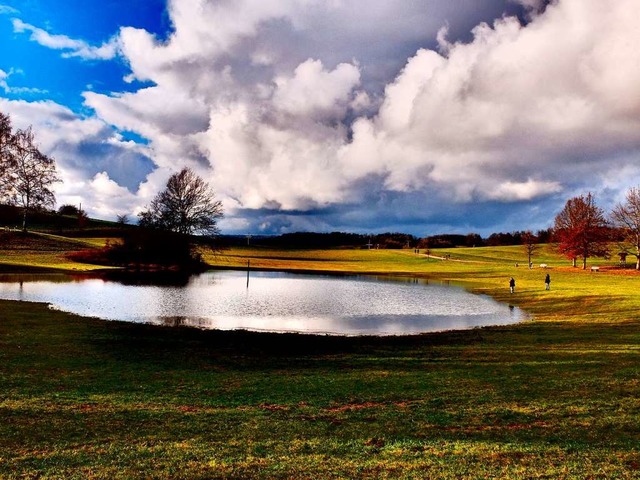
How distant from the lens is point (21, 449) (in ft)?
29.9

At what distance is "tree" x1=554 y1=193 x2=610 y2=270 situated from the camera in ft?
284

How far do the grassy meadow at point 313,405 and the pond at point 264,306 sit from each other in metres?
→ 6.41

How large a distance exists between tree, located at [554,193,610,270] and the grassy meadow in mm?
71267

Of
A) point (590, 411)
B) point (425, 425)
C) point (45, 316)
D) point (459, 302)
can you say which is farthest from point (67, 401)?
point (459, 302)

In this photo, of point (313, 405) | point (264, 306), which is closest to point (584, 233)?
point (264, 306)

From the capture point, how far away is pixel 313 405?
12.4 m

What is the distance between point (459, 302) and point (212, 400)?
38103mm

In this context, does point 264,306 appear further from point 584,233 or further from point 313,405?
point 584,233

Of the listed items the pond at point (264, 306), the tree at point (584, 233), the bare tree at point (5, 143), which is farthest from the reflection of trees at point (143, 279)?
the tree at point (584, 233)

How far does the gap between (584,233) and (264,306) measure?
7353cm

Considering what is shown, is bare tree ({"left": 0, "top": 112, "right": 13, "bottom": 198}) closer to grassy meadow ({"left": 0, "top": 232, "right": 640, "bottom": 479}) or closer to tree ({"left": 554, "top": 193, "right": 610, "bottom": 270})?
grassy meadow ({"left": 0, "top": 232, "right": 640, "bottom": 479})

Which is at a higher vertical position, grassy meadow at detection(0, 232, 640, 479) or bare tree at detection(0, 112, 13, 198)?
bare tree at detection(0, 112, 13, 198)

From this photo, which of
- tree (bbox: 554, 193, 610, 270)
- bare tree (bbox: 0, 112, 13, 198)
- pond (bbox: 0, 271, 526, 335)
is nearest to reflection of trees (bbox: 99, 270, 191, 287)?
Result: pond (bbox: 0, 271, 526, 335)

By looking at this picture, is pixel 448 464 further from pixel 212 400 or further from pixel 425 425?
pixel 212 400
